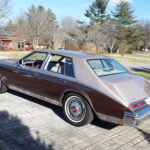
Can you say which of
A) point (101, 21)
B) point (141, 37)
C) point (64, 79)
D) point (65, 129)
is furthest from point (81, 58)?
point (141, 37)

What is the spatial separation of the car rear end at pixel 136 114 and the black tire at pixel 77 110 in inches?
30.6

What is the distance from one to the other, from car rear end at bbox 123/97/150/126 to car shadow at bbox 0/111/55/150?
1.38m

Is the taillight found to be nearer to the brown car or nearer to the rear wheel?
the brown car

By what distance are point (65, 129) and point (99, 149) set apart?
94 centimetres

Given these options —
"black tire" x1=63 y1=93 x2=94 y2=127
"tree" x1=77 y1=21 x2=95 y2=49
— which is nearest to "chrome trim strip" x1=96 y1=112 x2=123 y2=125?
"black tire" x1=63 y1=93 x2=94 y2=127

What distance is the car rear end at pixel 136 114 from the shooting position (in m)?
3.29

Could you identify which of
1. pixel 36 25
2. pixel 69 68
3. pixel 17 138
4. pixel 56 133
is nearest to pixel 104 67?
pixel 69 68

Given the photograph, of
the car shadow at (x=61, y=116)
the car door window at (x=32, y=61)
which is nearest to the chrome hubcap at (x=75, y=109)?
the car shadow at (x=61, y=116)

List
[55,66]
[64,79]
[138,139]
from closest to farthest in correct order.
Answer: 1. [138,139]
2. [64,79]
3. [55,66]

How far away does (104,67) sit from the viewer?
454cm

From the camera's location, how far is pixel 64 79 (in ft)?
13.9

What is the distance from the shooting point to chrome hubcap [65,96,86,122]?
3986 mm

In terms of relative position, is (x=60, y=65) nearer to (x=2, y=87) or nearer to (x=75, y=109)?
(x=75, y=109)

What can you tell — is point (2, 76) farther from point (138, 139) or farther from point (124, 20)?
point (124, 20)
